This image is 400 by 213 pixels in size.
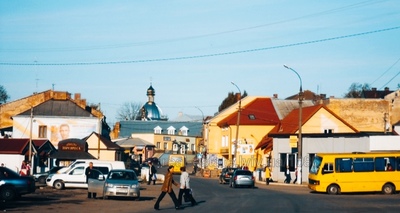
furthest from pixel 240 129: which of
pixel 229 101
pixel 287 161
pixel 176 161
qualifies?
pixel 229 101

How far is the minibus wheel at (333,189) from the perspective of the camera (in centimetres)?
4316

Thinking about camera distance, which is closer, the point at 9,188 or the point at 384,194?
the point at 9,188

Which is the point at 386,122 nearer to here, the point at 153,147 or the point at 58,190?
the point at 58,190

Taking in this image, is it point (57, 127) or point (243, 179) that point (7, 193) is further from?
point (57, 127)

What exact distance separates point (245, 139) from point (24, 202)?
2423 inches

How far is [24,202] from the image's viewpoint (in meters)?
30.7

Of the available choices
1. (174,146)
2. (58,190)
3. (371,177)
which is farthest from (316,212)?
(174,146)

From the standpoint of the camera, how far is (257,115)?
315ft

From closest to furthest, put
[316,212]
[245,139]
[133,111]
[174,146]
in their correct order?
[316,212] → [245,139] → [174,146] → [133,111]

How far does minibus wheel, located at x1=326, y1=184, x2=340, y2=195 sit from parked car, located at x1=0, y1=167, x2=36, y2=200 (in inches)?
760

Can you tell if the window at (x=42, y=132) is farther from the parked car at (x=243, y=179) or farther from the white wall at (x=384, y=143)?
the white wall at (x=384, y=143)

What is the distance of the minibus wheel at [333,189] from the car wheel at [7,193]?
20.2 metres

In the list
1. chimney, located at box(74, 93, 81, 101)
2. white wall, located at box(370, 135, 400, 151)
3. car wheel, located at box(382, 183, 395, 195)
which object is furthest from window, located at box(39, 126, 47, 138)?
car wheel, located at box(382, 183, 395, 195)

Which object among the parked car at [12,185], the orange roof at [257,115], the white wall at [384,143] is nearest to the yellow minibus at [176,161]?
the orange roof at [257,115]
